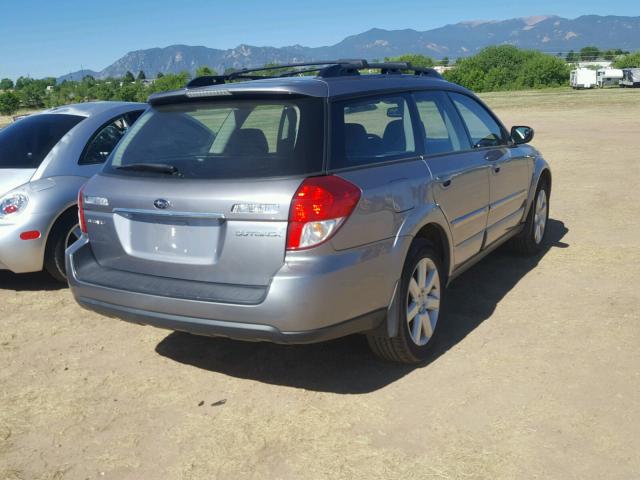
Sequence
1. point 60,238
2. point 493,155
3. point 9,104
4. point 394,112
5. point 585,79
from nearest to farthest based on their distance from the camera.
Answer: point 394,112
point 493,155
point 60,238
point 585,79
point 9,104

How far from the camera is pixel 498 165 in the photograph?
17.6 feet

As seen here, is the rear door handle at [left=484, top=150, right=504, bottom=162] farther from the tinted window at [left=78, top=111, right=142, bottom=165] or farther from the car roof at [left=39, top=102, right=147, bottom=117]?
the car roof at [left=39, top=102, right=147, bottom=117]

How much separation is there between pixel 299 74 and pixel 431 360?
2113 millimetres

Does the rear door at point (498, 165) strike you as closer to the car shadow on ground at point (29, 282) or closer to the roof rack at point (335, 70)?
the roof rack at point (335, 70)

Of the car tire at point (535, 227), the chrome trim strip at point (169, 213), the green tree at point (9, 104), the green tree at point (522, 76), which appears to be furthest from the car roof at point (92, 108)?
the green tree at point (9, 104)

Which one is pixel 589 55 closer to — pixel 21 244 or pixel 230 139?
pixel 21 244

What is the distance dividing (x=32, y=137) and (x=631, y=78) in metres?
63.6

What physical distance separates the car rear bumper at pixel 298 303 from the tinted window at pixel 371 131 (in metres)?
0.51

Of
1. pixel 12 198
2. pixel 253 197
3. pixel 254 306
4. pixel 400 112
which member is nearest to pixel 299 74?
pixel 400 112

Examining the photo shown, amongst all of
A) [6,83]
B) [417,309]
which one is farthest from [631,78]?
[6,83]

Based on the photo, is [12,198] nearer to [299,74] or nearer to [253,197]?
[299,74]

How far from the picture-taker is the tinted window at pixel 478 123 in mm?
5199

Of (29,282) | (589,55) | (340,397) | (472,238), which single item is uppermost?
(589,55)

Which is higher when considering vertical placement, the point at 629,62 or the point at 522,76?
the point at 629,62
